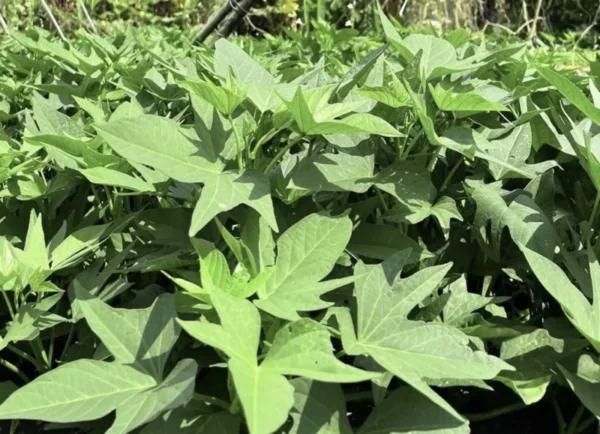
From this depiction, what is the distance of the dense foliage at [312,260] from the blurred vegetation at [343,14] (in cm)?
449

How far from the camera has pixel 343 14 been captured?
7863 mm

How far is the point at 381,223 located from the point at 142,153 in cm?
38

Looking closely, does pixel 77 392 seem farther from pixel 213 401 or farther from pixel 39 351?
pixel 39 351

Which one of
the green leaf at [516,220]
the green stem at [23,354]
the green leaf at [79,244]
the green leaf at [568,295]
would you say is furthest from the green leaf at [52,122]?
the green leaf at [568,295]

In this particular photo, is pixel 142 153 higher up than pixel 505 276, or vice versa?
pixel 142 153

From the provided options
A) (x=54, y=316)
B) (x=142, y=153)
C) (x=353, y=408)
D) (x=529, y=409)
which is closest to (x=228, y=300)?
(x=142, y=153)

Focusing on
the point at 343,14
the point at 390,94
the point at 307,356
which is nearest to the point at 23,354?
the point at 307,356

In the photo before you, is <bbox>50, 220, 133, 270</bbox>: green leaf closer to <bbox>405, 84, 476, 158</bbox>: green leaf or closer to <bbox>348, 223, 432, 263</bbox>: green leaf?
<bbox>348, 223, 432, 263</bbox>: green leaf

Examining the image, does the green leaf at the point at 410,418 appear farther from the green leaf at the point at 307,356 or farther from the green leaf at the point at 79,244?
the green leaf at the point at 79,244

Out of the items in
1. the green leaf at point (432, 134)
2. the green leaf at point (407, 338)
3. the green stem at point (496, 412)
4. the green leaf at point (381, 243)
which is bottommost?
the green stem at point (496, 412)

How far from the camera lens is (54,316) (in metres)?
0.90

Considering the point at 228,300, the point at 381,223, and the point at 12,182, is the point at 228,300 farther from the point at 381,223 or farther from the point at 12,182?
the point at 12,182

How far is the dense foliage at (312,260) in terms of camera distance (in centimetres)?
69

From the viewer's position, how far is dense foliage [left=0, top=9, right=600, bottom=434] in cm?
69
